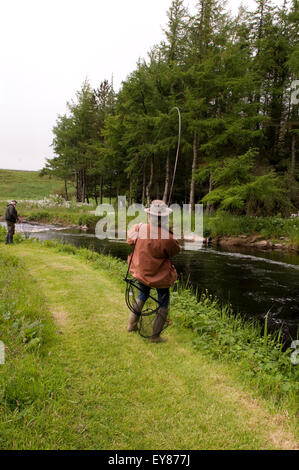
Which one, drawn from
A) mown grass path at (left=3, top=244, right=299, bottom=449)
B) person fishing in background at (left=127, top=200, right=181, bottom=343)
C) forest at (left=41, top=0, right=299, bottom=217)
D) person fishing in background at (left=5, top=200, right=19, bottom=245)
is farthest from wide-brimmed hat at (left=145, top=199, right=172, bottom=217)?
forest at (left=41, top=0, right=299, bottom=217)

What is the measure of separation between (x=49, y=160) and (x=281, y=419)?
42847 millimetres

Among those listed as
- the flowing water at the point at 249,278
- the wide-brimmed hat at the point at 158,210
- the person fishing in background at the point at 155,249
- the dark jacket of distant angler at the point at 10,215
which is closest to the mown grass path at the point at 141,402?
the person fishing in background at the point at 155,249

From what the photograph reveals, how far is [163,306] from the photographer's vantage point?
4.43 metres

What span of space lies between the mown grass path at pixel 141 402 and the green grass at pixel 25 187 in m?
50.3

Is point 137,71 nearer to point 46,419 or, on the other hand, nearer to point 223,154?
point 223,154

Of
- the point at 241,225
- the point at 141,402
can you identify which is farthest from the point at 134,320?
the point at 241,225

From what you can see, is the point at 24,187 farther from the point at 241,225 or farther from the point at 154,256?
the point at 154,256

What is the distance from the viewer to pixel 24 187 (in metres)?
62.0

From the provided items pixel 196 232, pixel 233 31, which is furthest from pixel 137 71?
pixel 196 232

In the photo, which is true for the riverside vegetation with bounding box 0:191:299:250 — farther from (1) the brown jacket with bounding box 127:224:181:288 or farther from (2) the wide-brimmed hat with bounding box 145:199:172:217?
(2) the wide-brimmed hat with bounding box 145:199:172:217

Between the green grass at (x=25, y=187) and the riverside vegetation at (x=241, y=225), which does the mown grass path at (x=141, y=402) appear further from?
the green grass at (x=25, y=187)

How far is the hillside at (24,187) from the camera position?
174 feet

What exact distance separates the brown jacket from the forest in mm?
13378
